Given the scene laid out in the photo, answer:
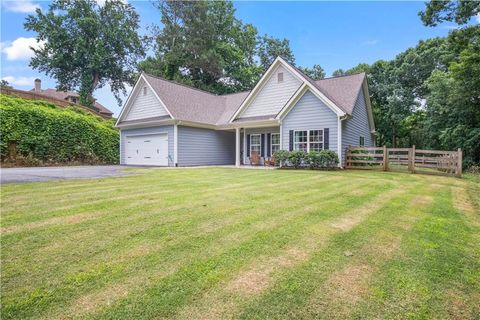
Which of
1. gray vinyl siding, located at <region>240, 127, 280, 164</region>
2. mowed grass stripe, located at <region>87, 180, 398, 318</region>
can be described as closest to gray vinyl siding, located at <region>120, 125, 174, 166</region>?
gray vinyl siding, located at <region>240, 127, 280, 164</region>

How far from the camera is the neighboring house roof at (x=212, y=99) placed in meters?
16.3

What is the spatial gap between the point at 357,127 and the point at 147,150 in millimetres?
13779

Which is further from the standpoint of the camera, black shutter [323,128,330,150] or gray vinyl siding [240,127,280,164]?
gray vinyl siding [240,127,280,164]

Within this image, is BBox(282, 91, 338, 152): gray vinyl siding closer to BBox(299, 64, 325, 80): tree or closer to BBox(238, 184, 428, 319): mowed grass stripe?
BBox(238, 184, 428, 319): mowed grass stripe

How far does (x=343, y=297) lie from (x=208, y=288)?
1046 millimetres

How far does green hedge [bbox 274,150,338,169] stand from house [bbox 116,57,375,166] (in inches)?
29.5

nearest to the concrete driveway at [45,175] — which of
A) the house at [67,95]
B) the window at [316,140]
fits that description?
the window at [316,140]

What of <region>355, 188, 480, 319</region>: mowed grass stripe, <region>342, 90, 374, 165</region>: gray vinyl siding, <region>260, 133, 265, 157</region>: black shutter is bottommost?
<region>355, 188, 480, 319</region>: mowed grass stripe

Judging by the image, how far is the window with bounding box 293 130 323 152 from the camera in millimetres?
14461

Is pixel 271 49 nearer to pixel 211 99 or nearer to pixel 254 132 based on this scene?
→ pixel 211 99

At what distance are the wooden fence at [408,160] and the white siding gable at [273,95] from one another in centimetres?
498

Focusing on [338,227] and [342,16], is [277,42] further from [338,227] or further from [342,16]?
[338,227]

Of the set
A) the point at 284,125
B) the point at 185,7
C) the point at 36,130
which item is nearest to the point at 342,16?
the point at 284,125

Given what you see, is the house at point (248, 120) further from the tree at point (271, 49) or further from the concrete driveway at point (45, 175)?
the tree at point (271, 49)
